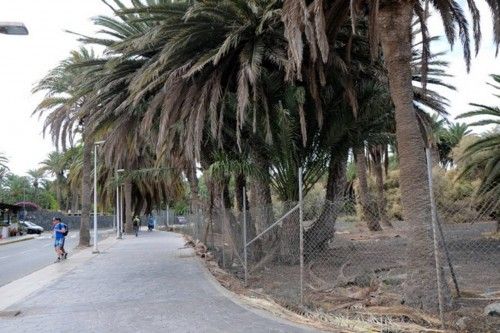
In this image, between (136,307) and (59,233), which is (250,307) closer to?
(136,307)

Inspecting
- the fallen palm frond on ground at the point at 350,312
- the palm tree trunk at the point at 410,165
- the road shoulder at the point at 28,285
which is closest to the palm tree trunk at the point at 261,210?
the fallen palm frond on ground at the point at 350,312

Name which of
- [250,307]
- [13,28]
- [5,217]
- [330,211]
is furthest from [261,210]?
[5,217]

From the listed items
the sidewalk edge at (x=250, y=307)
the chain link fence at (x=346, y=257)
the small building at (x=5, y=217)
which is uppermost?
the small building at (x=5, y=217)

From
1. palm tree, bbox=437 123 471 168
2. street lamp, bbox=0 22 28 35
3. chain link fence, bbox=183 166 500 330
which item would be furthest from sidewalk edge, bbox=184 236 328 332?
palm tree, bbox=437 123 471 168

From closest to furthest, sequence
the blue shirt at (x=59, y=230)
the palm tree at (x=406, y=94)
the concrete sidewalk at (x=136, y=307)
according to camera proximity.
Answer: the concrete sidewalk at (x=136, y=307), the palm tree at (x=406, y=94), the blue shirt at (x=59, y=230)

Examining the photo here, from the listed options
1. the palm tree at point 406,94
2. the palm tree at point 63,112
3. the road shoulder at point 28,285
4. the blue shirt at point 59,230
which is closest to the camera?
the palm tree at point 406,94

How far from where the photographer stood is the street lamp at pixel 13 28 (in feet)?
30.3

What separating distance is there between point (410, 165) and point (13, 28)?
6.94m

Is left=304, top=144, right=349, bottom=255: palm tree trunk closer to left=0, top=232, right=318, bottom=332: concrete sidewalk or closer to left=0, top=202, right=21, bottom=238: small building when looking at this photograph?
left=0, top=232, right=318, bottom=332: concrete sidewalk

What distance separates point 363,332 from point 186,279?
23.1ft

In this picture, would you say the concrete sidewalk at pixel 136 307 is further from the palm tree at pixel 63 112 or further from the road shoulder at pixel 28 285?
the palm tree at pixel 63 112

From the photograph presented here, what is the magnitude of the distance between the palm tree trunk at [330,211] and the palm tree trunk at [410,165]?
4.79 m

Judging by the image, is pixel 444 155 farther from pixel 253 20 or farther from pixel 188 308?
pixel 188 308

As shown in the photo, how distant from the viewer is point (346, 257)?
45.9ft
